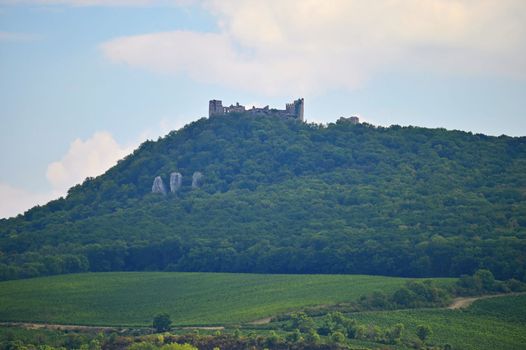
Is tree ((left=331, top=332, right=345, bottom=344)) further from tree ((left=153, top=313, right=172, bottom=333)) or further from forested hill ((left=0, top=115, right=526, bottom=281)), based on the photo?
forested hill ((left=0, top=115, right=526, bottom=281))

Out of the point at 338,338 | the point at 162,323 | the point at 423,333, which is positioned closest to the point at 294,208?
the point at 162,323

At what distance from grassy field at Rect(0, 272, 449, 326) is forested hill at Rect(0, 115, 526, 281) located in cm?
435

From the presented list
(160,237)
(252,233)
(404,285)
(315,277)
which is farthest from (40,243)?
(404,285)

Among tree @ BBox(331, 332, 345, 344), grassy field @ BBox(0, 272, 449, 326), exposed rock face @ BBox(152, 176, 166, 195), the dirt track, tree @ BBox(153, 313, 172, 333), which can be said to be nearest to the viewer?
tree @ BBox(331, 332, 345, 344)

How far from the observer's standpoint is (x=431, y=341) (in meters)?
95.4

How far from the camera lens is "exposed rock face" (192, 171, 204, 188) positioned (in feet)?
479

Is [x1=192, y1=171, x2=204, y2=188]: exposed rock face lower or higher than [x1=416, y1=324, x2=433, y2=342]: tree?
higher

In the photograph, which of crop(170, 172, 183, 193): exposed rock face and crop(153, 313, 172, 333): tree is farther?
crop(170, 172, 183, 193): exposed rock face

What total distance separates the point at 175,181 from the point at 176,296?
3297cm

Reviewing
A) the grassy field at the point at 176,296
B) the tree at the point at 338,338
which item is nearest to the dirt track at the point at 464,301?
the grassy field at the point at 176,296

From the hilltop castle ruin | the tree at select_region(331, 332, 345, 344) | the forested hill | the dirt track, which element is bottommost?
the tree at select_region(331, 332, 345, 344)

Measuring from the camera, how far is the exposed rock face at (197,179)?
479 ft

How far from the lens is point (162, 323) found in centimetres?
10306

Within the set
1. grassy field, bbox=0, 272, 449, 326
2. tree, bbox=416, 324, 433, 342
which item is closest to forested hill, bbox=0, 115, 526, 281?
grassy field, bbox=0, 272, 449, 326
